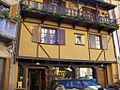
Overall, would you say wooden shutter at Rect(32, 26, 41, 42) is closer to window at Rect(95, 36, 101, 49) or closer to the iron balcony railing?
the iron balcony railing

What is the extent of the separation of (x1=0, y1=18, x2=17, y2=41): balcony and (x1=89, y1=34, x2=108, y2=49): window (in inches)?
316

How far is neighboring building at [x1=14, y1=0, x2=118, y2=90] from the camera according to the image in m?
14.8

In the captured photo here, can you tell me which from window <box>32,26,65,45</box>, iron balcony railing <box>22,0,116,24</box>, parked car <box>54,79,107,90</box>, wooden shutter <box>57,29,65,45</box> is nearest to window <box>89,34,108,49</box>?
iron balcony railing <box>22,0,116,24</box>

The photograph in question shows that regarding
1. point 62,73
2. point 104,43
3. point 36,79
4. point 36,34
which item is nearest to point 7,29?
point 36,34

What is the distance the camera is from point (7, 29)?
450 inches

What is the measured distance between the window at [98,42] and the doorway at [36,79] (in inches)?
202

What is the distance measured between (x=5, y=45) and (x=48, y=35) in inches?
184

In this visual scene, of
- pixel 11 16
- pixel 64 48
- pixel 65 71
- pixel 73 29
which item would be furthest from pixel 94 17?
pixel 11 16

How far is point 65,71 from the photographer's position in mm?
16625

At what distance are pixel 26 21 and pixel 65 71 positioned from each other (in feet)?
17.4

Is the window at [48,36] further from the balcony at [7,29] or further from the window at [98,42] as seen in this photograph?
the balcony at [7,29]

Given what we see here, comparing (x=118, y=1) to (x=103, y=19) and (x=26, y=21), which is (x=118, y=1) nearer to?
(x=103, y=19)

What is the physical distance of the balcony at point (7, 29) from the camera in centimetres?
1110

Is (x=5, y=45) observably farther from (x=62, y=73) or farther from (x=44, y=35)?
(x=62, y=73)
